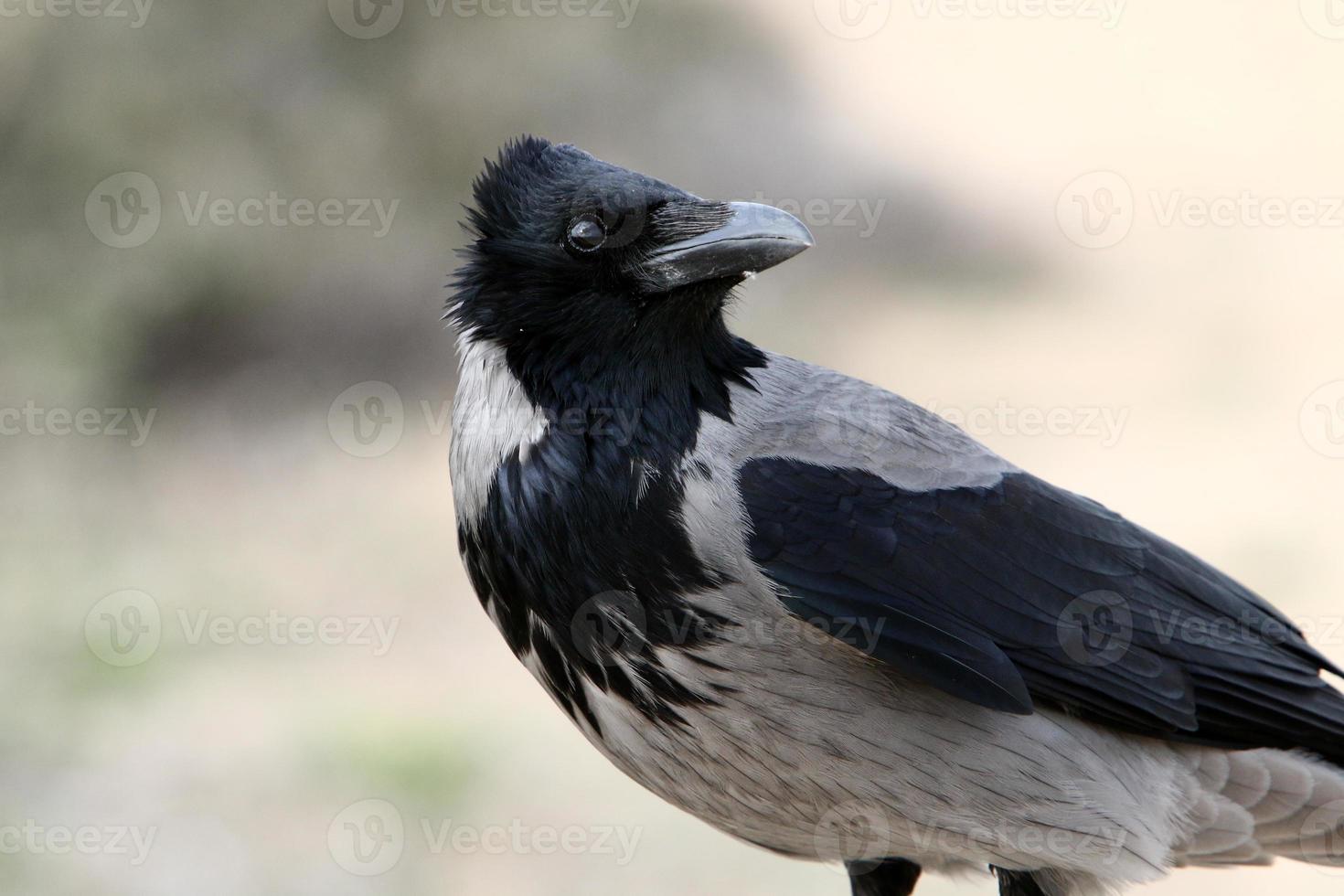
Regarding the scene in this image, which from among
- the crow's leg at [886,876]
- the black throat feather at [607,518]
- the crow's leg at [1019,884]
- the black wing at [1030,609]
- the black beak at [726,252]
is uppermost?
the black beak at [726,252]

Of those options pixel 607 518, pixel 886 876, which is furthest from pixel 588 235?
pixel 886 876

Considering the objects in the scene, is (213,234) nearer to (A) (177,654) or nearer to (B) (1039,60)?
(A) (177,654)

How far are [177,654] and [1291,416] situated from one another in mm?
8135

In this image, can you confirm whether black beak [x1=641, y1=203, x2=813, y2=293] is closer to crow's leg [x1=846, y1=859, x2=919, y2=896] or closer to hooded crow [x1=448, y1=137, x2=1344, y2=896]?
hooded crow [x1=448, y1=137, x2=1344, y2=896]

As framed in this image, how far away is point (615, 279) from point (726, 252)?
0.32m

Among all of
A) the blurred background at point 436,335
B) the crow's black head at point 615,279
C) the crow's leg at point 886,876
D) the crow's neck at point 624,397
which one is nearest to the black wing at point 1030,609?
the crow's neck at point 624,397

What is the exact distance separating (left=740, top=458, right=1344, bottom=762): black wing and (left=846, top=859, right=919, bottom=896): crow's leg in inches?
33.6

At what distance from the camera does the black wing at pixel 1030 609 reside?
3693 mm

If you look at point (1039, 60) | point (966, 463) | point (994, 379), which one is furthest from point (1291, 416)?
point (966, 463)

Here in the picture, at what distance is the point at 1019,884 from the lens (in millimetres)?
4086

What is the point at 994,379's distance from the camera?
36.4ft

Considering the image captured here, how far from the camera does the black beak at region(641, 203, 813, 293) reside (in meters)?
3.78

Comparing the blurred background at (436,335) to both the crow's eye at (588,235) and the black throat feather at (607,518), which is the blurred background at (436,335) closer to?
the black throat feather at (607,518)

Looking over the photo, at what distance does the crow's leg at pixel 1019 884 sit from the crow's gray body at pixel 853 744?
3 centimetres
